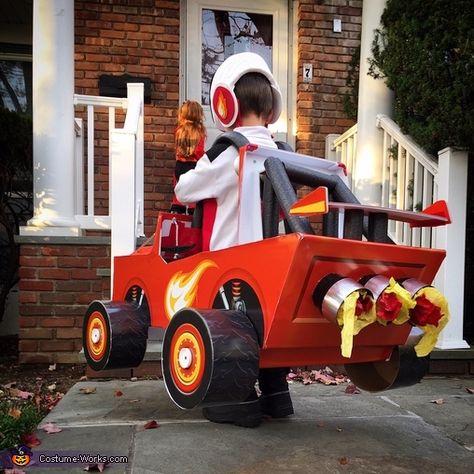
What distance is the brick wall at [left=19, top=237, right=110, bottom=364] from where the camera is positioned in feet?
14.2

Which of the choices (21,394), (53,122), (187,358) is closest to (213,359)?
(187,358)

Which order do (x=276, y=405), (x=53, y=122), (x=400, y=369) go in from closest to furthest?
(x=400, y=369) → (x=276, y=405) → (x=53, y=122)

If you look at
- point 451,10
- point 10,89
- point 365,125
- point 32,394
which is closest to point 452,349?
point 365,125

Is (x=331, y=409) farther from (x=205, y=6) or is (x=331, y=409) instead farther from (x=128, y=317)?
(x=205, y=6)

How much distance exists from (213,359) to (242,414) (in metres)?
0.91

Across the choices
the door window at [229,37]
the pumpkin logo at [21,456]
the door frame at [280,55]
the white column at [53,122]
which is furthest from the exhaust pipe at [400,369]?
the door window at [229,37]

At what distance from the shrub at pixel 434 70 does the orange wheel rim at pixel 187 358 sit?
2457mm

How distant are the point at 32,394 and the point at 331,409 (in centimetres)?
196

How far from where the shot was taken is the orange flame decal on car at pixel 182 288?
7.21 feet

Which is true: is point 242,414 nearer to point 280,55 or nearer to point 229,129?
point 229,129

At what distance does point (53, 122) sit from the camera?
450 cm

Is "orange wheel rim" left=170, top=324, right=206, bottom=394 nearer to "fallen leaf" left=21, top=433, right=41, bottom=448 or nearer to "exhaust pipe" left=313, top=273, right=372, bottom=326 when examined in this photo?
"exhaust pipe" left=313, top=273, right=372, bottom=326

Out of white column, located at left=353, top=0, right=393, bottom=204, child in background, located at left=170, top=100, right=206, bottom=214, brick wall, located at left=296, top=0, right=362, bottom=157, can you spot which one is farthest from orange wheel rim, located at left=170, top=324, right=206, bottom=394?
Answer: brick wall, located at left=296, top=0, right=362, bottom=157

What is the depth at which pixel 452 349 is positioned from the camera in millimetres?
3852
